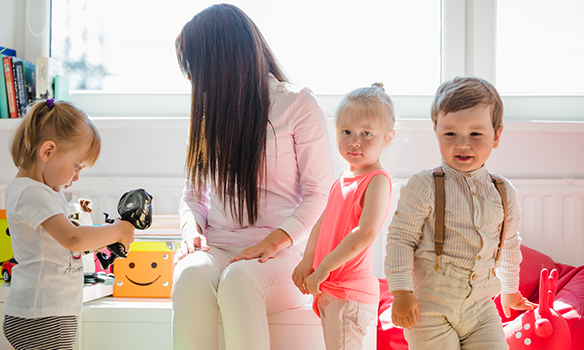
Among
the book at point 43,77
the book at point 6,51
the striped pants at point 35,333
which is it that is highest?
the book at point 6,51

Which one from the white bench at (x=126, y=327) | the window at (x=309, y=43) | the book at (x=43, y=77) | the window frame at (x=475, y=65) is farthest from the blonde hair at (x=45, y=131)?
the window frame at (x=475, y=65)

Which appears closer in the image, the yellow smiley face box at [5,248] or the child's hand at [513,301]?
the child's hand at [513,301]

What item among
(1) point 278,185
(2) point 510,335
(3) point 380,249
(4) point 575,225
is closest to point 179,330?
(1) point 278,185

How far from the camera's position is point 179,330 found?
1.18 meters

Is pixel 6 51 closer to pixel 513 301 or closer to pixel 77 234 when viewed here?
pixel 77 234

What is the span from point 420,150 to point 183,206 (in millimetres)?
1027

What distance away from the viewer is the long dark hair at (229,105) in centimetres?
145

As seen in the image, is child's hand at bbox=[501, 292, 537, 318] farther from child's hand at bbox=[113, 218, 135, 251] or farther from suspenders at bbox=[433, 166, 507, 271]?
child's hand at bbox=[113, 218, 135, 251]

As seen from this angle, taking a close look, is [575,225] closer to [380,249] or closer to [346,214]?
[380,249]

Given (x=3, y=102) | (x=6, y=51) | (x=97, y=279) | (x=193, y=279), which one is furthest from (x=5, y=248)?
(x=193, y=279)

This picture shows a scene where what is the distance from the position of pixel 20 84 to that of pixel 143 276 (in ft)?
3.27

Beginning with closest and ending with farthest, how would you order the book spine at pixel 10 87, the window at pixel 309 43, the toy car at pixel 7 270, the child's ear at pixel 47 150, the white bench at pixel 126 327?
the child's ear at pixel 47 150, the white bench at pixel 126 327, the toy car at pixel 7 270, the book spine at pixel 10 87, the window at pixel 309 43

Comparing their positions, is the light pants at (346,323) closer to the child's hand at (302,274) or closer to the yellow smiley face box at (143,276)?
the child's hand at (302,274)

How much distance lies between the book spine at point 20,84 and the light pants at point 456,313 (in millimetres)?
1802
